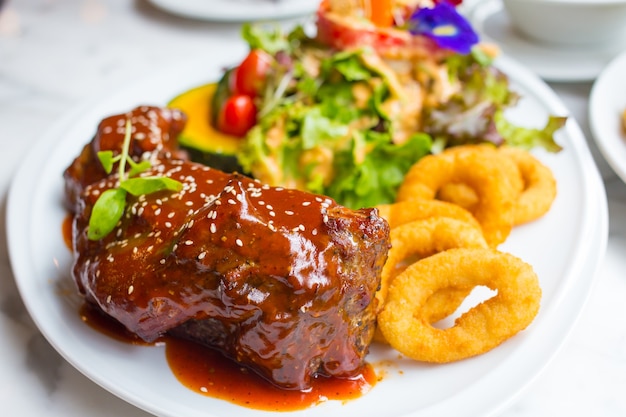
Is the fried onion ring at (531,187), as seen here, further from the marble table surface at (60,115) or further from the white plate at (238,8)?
the white plate at (238,8)

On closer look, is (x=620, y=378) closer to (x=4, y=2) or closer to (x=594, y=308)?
(x=594, y=308)

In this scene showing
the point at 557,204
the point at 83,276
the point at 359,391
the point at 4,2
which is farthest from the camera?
the point at 4,2

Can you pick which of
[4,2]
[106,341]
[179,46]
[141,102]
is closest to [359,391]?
[106,341]

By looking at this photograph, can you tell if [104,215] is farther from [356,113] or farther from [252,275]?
[356,113]

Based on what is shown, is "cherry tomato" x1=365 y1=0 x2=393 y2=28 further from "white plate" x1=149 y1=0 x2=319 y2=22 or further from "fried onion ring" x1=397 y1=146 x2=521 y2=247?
"white plate" x1=149 y1=0 x2=319 y2=22

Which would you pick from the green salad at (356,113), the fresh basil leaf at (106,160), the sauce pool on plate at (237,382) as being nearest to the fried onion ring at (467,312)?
the sauce pool on plate at (237,382)

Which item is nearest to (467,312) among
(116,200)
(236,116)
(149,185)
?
(149,185)

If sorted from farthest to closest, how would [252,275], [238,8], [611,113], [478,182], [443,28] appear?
[238,8], [443,28], [611,113], [478,182], [252,275]
